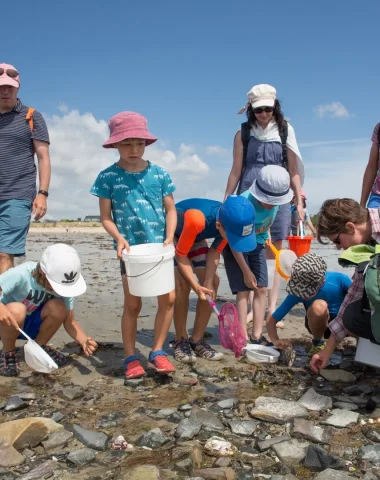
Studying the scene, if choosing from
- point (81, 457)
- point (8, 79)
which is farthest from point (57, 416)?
point (8, 79)

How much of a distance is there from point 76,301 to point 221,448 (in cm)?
395

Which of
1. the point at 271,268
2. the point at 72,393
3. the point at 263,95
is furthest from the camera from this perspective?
the point at 271,268

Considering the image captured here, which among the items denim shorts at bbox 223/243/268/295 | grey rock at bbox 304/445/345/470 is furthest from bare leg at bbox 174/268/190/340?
grey rock at bbox 304/445/345/470

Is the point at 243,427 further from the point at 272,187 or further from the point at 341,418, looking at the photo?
the point at 272,187

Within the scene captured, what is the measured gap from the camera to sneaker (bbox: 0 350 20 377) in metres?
3.37

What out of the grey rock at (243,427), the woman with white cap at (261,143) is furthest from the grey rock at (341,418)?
the woman with white cap at (261,143)

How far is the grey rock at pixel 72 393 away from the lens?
2977mm

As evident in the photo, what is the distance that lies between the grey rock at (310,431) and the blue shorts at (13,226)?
254 cm

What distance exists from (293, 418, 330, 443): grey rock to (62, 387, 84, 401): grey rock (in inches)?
51.2

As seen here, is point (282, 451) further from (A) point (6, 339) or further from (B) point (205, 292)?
(A) point (6, 339)

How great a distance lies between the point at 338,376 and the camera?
3301 mm

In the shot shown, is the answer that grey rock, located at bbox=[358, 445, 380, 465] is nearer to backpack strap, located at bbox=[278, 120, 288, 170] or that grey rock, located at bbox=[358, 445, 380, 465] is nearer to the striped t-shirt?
backpack strap, located at bbox=[278, 120, 288, 170]

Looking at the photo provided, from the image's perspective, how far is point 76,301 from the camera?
5.93m

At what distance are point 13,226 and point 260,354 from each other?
2151 mm
